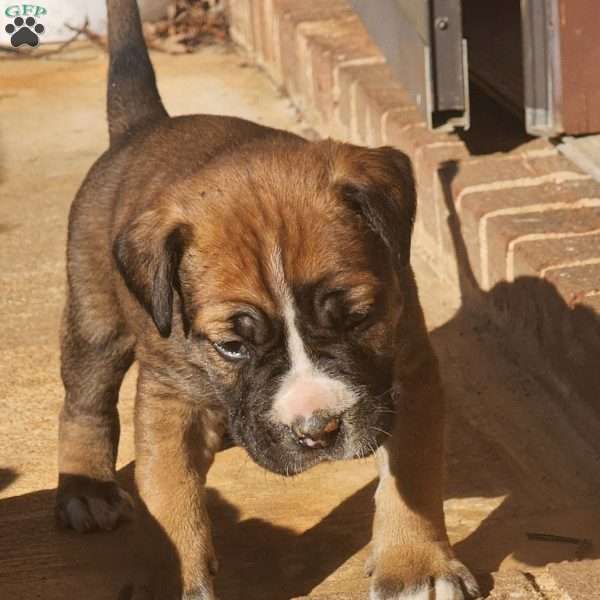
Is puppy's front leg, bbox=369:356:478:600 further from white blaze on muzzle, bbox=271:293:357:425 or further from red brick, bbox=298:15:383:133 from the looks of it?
red brick, bbox=298:15:383:133

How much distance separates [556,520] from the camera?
4.09 metres

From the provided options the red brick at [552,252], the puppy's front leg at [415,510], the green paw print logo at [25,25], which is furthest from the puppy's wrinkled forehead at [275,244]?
the green paw print logo at [25,25]

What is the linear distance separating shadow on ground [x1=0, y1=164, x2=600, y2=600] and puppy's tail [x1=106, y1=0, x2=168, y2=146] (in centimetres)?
112

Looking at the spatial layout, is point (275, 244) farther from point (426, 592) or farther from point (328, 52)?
point (328, 52)

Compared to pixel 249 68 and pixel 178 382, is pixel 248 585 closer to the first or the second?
pixel 178 382

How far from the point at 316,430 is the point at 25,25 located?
6.96 meters

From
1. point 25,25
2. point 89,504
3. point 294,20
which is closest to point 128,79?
point 89,504

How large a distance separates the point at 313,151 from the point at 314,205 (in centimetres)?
27

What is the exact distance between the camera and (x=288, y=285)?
10.9 ft

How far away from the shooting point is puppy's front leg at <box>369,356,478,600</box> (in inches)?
143

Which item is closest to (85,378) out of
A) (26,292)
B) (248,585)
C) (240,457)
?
(240,457)

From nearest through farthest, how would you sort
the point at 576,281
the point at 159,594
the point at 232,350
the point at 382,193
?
the point at 232,350
the point at 382,193
the point at 159,594
the point at 576,281

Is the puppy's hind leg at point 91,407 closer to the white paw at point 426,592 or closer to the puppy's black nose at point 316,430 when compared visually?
the white paw at point 426,592

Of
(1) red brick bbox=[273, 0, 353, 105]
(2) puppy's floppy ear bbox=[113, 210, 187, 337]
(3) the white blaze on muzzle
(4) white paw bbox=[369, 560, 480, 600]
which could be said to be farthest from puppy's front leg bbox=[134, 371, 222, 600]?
(1) red brick bbox=[273, 0, 353, 105]
